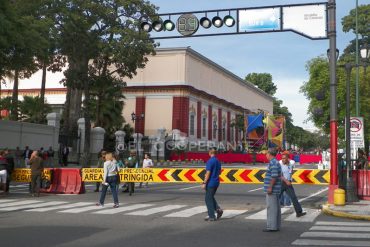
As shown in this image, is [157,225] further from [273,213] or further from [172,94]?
[172,94]

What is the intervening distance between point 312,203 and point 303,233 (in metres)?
6.95

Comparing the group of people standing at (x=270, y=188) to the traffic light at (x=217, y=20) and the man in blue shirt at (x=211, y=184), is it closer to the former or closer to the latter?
the man in blue shirt at (x=211, y=184)

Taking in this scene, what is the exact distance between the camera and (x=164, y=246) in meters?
8.77

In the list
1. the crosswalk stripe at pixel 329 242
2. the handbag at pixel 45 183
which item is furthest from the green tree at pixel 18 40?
the crosswalk stripe at pixel 329 242

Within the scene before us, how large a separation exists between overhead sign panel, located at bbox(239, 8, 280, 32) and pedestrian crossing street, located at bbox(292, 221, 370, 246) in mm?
7890

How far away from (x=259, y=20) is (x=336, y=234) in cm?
953

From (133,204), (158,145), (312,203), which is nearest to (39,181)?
(133,204)

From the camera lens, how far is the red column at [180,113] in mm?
65688

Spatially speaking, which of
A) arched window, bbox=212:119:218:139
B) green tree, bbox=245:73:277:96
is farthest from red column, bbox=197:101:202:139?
green tree, bbox=245:73:277:96

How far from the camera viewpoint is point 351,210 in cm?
1414

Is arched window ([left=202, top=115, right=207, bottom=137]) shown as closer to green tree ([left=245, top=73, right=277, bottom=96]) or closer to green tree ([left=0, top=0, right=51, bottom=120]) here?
green tree ([left=0, top=0, right=51, bottom=120])

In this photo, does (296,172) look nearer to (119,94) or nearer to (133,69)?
(133,69)

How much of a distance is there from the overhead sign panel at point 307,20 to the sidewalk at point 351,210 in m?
5.50

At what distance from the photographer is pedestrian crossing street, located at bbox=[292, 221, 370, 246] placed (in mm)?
9250
